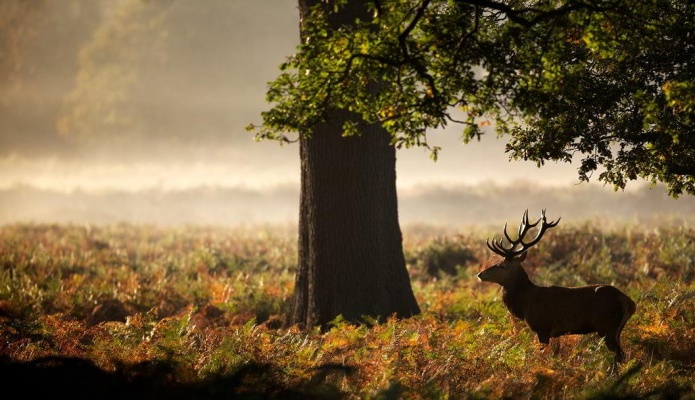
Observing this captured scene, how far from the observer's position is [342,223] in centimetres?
1306

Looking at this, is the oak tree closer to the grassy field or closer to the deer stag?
the deer stag

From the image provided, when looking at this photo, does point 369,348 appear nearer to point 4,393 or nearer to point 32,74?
point 4,393

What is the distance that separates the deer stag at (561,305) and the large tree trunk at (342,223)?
3045 mm

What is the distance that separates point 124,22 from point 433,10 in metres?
52.7

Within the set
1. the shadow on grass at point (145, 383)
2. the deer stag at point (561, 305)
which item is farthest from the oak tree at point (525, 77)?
the shadow on grass at point (145, 383)

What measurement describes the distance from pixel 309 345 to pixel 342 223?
3.90 meters

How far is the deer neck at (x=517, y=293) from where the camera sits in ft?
34.2

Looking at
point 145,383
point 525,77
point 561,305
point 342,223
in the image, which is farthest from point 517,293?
point 145,383

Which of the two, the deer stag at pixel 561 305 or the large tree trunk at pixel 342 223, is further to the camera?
the large tree trunk at pixel 342 223

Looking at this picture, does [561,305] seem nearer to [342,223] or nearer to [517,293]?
[517,293]

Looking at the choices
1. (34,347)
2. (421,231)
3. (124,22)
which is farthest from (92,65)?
(34,347)

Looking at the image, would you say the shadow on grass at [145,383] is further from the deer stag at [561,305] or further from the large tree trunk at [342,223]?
the large tree trunk at [342,223]

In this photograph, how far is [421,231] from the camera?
3123 cm

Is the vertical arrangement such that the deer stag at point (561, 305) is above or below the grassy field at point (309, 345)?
above
